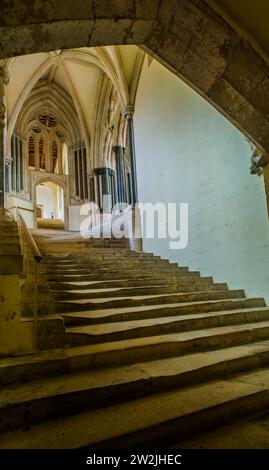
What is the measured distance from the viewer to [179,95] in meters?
5.88

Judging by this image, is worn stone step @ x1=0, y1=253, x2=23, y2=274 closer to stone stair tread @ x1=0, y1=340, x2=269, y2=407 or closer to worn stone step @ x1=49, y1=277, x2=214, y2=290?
stone stair tread @ x1=0, y1=340, x2=269, y2=407

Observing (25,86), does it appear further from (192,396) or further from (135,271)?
(192,396)

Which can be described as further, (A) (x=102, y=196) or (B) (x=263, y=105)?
(A) (x=102, y=196)

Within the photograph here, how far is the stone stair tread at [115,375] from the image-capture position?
1793 millimetres

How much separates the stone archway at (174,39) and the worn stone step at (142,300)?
209 centimetres

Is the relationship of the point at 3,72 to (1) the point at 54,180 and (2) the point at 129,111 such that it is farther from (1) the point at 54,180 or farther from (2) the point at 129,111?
(1) the point at 54,180

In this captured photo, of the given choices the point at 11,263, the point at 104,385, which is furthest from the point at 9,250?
the point at 104,385

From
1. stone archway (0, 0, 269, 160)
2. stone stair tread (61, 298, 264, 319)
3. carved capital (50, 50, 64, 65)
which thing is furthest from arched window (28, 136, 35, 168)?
stone archway (0, 0, 269, 160)

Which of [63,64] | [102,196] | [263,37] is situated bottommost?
[263,37]

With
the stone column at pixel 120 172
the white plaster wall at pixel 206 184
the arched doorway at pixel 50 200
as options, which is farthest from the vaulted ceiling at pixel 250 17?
the arched doorway at pixel 50 200

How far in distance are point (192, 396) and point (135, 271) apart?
2819 millimetres

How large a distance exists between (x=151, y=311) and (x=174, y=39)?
2510mm
